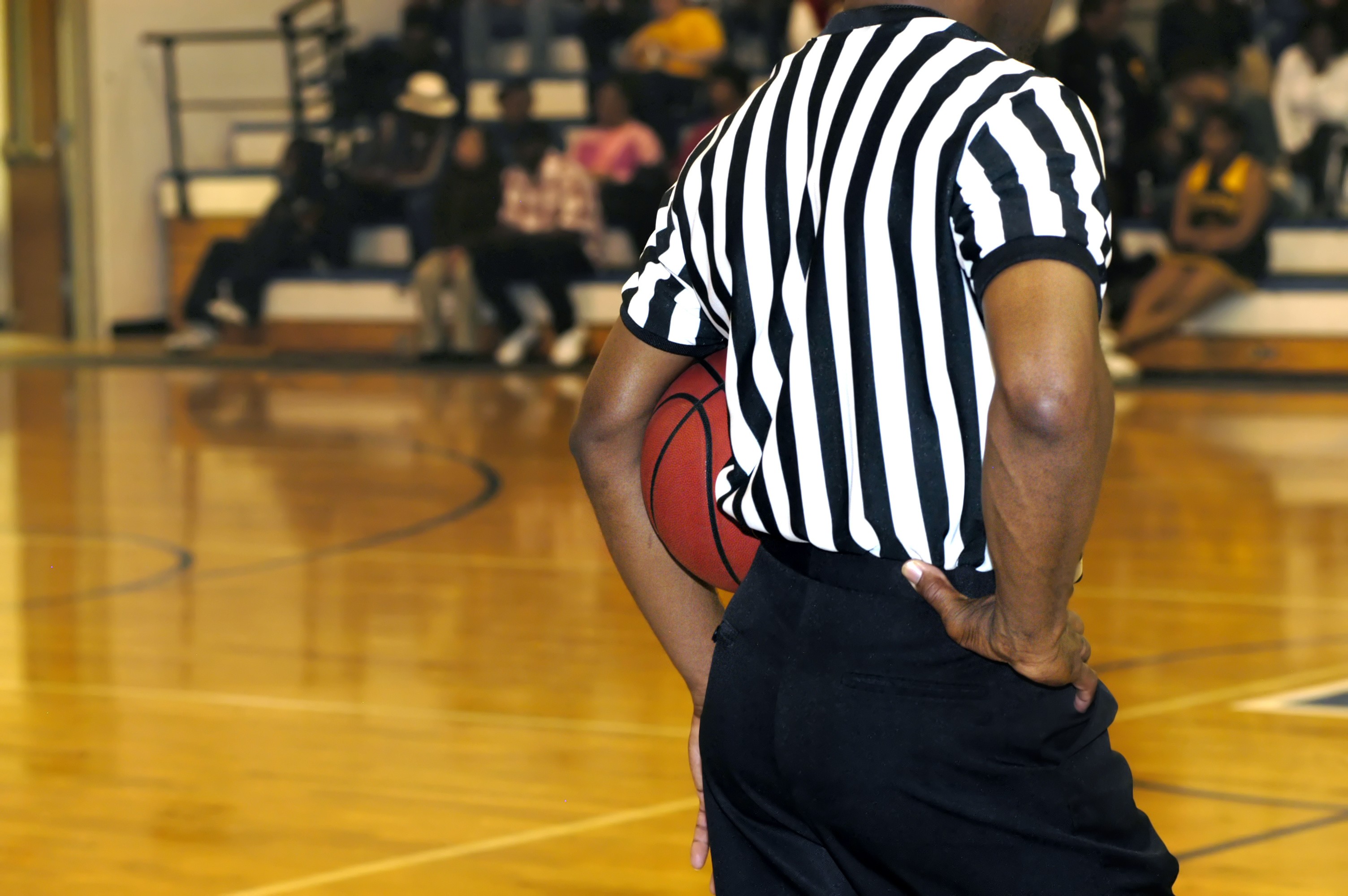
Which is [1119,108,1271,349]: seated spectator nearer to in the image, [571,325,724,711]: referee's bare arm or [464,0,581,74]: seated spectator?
[464,0,581,74]: seated spectator

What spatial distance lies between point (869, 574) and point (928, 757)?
4.7 inches

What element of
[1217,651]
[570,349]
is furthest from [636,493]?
[570,349]

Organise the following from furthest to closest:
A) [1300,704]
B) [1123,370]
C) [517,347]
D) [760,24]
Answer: [760,24], [517,347], [1123,370], [1300,704]

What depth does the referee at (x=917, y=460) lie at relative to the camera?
3.84 ft

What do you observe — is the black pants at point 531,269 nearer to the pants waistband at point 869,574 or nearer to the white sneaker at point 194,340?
the white sneaker at point 194,340

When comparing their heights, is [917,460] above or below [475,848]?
above

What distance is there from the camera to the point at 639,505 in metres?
Result: 1.54

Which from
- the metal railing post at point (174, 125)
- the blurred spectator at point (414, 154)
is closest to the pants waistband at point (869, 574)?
the blurred spectator at point (414, 154)

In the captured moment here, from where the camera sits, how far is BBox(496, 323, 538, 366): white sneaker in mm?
10445

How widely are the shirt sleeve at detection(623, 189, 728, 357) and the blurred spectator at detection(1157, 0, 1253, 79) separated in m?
8.96

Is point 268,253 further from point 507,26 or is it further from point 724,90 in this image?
point 724,90

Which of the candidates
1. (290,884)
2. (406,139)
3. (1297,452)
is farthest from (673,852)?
(406,139)

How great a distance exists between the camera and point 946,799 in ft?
4.12

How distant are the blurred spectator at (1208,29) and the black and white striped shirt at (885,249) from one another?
29.7ft
